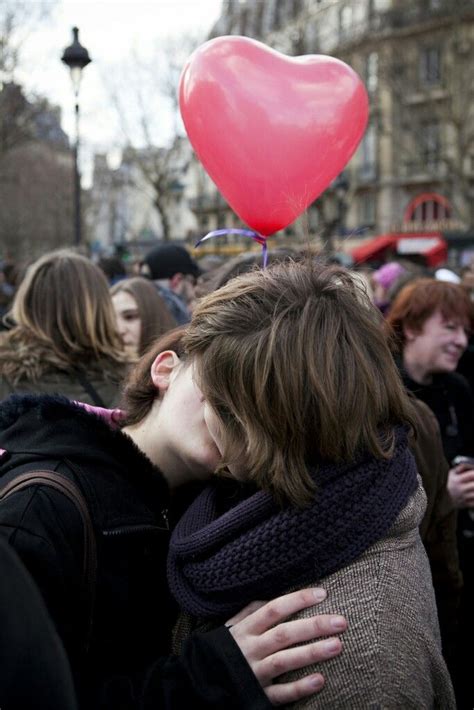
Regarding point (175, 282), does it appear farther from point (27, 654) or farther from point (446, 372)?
point (27, 654)

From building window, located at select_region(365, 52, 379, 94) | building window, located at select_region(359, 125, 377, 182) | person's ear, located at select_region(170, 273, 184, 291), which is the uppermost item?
building window, located at select_region(365, 52, 379, 94)

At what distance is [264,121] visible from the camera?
86.6 inches

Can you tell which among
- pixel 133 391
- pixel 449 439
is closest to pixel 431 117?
pixel 449 439

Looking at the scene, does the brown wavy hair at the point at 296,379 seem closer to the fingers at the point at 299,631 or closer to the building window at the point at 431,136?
the fingers at the point at 299,631

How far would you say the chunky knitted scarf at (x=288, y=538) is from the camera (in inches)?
48.3

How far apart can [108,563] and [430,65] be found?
29.2m

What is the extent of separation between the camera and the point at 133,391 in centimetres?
171

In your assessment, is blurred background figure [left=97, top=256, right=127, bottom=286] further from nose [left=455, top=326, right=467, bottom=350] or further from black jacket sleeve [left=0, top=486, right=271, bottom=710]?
black jacket sleeve [left=0, top=486, right=271, bottom=710]

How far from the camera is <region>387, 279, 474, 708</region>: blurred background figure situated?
10.6 ft

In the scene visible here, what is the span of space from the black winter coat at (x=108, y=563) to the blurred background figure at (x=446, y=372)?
1984mm

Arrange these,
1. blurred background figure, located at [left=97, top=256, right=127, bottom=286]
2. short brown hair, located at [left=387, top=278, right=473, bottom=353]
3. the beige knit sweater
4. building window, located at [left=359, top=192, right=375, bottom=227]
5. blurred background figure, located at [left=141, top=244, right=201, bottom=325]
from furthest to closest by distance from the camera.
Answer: building window, located at [left=359, top=192, right=375, bottom=227] → blurred background figure, located at [left=97, top=256, right=127, bottom=286] → blurred background figure, located at [left=141, top=244, right=201, bottom=325] → short brown hair, located at [left=387, top=278, right=473, bottom=353] → the beige knit sweater

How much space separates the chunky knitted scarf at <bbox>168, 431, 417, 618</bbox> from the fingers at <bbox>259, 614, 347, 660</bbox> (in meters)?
0.07

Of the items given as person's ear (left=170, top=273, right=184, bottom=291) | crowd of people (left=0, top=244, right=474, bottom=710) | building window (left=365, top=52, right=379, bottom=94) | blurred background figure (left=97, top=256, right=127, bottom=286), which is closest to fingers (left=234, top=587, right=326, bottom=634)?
crowd of people (left=0, top=244, right=474, bottom=710)

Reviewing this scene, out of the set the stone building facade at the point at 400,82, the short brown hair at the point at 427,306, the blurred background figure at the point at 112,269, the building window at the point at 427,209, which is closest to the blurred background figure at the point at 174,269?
the blurred background figure at the point at 112,269
